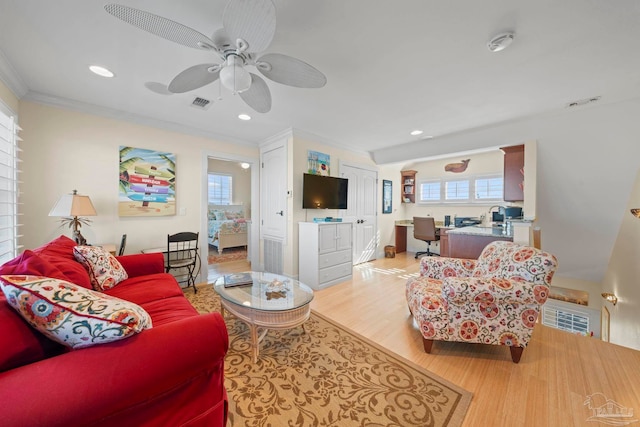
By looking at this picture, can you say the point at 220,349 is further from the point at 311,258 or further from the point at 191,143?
the point at 191,143

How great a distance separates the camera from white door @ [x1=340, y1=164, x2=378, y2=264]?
4.68m

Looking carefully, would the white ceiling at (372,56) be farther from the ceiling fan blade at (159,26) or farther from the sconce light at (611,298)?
the sconce light at (611,298)

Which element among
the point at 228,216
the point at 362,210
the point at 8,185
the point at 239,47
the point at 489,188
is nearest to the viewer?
the point at 239,47

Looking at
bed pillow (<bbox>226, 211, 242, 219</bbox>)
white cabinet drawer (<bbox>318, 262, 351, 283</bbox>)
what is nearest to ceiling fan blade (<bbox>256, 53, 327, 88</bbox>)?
Result: white cabinet drawer (<bbox>318, 262, 351, 283</bbox>)

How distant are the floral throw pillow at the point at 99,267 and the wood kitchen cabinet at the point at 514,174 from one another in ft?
16.0

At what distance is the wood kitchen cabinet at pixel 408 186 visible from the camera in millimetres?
6227

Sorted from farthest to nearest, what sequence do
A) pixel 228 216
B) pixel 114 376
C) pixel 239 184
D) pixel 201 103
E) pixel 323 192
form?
1. pixel 239 184
2. pixel 228 216
3. pixel 323 192
4. pixel 201 103
5. pixel 114 376

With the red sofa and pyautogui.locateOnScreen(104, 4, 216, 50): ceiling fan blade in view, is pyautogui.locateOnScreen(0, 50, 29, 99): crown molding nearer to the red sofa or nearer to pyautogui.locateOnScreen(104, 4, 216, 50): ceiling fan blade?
pyautogui.locateOnScreen(104, 4, 216, 50): ceiling fan blade

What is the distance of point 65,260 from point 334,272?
2.96 meters

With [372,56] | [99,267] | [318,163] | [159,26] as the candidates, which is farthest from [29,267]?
[318,163]

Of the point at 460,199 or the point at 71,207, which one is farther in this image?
the point at 460,199

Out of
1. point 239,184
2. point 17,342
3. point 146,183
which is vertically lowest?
point 17,342

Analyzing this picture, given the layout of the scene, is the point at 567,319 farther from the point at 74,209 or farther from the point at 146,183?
the point at 74,209

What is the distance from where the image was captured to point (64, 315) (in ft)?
2.71
